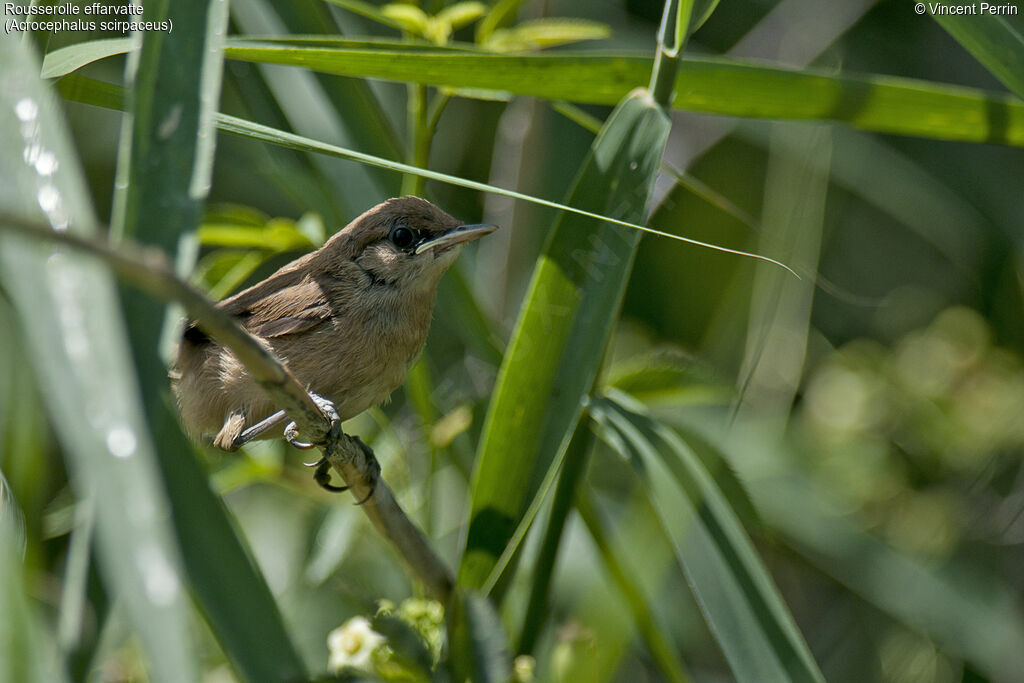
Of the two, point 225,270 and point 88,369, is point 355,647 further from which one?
point 225,270

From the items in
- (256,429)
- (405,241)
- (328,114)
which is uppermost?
(328,114)

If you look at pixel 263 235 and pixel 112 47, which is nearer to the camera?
pixel 112 47

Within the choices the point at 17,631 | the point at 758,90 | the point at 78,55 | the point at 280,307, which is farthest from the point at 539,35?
the point at 17,631

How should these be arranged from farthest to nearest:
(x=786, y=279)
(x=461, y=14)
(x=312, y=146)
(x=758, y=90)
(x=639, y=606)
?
1. (x=786, y=279)
2. (x=639, y=606)
3. (x=461, y=14)
4. (x=758, y=90)
5. (x=312, y=146)

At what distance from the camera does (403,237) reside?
283 centimetres

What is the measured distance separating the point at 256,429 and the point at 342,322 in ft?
1.34

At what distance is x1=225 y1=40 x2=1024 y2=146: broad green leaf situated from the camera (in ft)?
7.34

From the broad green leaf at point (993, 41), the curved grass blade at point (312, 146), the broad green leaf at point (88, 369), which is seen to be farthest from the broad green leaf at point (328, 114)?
the broad green leaf at point (993, 41)

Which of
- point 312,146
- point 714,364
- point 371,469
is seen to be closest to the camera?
point 312,146

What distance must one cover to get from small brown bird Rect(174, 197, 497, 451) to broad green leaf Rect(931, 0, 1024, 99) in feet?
3.99

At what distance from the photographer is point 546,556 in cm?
239

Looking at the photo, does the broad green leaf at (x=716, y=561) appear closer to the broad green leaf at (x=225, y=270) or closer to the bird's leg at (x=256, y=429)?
the bird's leg at (x=256, y=429)

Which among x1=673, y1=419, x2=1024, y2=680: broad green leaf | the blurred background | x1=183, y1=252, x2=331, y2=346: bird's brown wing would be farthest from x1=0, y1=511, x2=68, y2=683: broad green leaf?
x1=673, y1=419, x2=1024, y2=680: broad green leaf

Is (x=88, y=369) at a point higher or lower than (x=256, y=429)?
higher
